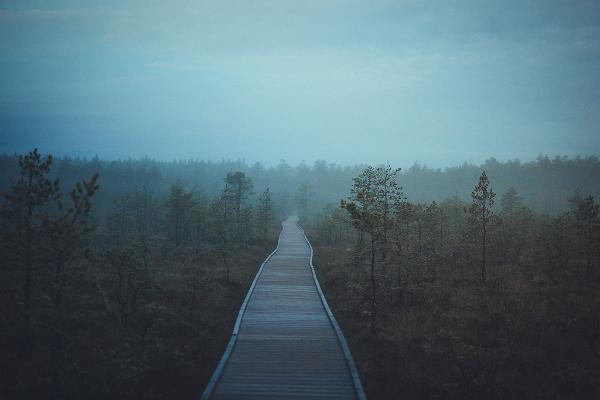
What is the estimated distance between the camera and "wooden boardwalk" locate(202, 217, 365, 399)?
8586 millimetres

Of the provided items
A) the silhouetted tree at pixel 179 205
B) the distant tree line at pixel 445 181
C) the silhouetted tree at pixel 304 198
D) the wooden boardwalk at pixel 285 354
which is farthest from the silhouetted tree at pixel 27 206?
the distant tree line at pixel 445 181

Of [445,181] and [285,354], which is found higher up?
[445,181]

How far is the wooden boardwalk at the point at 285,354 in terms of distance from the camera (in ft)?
28.2

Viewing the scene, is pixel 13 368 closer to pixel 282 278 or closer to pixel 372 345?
pixel 372 345

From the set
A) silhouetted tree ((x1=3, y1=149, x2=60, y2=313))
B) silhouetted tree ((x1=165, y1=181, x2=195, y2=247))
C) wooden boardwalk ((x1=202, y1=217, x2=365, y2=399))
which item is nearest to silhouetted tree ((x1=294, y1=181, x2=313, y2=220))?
silhouetted tree ((x1=165, y1=181, x2=195, y2=247))

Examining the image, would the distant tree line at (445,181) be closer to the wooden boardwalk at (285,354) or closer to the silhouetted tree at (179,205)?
the silhouetted tree at (179,205)

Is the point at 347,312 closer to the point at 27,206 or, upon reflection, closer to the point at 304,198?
the point at 27,206

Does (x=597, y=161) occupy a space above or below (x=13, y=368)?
above

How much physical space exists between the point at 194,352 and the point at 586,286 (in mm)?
22806

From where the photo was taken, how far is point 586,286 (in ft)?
65.8

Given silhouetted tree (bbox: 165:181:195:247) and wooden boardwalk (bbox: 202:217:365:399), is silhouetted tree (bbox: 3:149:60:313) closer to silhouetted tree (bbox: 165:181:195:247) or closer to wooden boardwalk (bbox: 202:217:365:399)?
wooden boardwalk (bbox: 202:217:365:399)

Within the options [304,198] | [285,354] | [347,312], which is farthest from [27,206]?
[304,198]

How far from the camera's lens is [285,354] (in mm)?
10688

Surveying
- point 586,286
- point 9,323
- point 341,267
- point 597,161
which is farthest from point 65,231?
point 597,161
